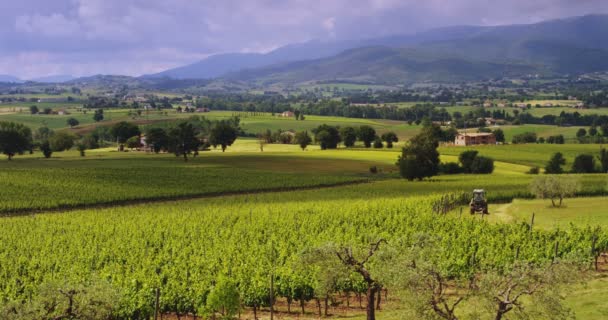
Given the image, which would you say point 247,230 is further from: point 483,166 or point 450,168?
point 483,166

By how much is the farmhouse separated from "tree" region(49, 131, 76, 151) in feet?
374

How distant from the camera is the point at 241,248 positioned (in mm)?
42906

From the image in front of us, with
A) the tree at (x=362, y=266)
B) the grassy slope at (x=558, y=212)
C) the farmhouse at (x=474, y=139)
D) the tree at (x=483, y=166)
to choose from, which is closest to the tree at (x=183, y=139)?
the tree at (x=483, y=166)

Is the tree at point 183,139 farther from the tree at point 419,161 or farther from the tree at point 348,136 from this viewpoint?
the tree at point 419,161

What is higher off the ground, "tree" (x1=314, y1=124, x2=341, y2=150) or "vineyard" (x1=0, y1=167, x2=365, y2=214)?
"tree" (x1=314, y1=124, x2=341, y2=150)

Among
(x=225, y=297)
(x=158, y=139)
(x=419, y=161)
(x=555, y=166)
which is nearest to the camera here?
(x=225, y=297)

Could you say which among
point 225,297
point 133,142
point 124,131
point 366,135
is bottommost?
point 225,297

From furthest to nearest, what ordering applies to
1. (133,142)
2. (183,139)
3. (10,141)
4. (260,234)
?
1. (133,142)
2. (183,139)
3. (10,141)
4. (260,234)

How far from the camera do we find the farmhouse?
165587mm

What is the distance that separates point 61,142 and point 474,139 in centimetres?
11844

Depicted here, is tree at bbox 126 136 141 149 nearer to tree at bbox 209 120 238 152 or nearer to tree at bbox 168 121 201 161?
tree at bbox 209 120 238 152

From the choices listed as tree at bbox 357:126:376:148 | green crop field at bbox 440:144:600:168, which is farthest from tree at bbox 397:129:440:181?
tree at bbox 357:126:376:148

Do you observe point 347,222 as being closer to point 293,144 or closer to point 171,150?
point 171,150

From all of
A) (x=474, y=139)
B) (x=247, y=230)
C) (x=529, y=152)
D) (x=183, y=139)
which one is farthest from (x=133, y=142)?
(x=247, y=230)
